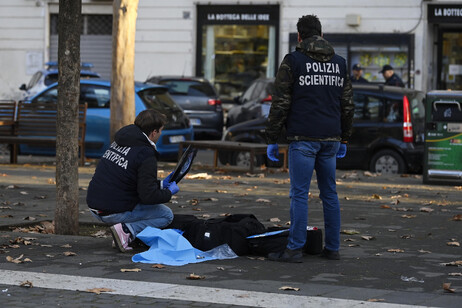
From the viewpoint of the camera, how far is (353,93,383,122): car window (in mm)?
16344

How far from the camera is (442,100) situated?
13.9 meters

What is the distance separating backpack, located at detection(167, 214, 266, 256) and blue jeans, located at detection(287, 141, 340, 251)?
15.7 inches

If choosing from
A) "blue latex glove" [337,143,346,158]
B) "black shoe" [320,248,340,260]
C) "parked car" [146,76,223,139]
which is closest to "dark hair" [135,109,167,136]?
"blue latex glove" [337,143,346,158]

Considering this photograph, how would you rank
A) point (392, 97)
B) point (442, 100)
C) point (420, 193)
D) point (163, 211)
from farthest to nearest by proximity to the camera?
point (392, 97) → point (442, 100) → point (420, 193) → point (163, 211)

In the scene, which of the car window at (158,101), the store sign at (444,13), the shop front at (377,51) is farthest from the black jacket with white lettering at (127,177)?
the store sign at (444,13)

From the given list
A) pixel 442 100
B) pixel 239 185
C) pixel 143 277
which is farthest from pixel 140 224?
pixel 442 100

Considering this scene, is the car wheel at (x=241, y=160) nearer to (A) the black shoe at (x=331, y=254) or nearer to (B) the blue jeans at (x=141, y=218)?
(B) the blue jeans at (x=141, y=218)

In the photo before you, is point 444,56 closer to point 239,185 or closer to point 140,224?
point 239,185

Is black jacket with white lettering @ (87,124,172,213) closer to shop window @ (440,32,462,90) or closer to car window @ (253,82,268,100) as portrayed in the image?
car window @ (253,82,268,100)

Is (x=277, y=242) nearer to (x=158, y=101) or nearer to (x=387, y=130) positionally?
(x=387, y=130)

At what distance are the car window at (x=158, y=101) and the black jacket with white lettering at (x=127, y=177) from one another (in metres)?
9.48

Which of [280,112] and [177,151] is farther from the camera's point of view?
[177,151]

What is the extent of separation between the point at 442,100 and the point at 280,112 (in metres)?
6.59

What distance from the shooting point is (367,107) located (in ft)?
53.8
